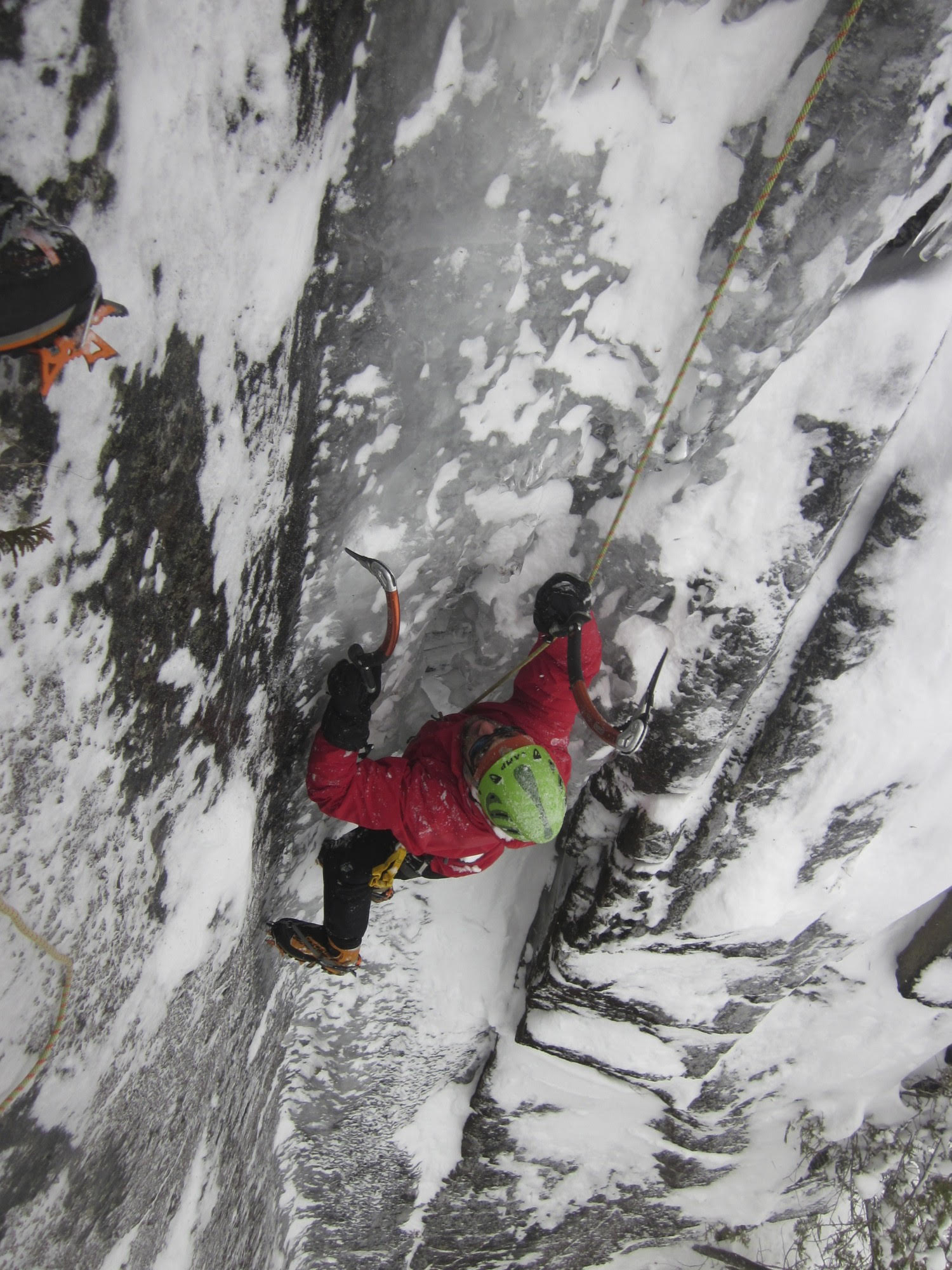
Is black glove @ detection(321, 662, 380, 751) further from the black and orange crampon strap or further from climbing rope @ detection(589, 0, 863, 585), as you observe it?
the black and orange crampon strap

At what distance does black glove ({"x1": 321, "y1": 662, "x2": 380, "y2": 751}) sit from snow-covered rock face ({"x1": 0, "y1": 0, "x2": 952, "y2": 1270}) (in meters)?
0.15

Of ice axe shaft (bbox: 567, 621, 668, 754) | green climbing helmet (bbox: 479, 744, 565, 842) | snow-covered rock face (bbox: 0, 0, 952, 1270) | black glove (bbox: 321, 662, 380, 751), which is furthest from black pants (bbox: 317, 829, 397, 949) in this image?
ice axe shaft (bbox: 567, 621, 668, 754)

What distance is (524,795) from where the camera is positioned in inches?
85.7

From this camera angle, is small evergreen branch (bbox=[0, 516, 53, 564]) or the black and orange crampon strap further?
small evergreen branch (bbox=[0, 516, 53, 564])

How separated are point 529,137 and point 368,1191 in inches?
221

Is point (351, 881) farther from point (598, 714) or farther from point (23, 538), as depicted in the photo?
point (23, 538)

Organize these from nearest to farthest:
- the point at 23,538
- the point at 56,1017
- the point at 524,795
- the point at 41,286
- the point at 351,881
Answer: the point at 41,286 → the point at 23,538 → the point at 56,1017 → the point at 524,795 → the point at 351,881

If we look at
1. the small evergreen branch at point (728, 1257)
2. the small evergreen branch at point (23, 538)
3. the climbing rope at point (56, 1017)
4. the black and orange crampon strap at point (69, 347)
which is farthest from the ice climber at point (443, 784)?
the small evergreen branch at point (728, 1257)

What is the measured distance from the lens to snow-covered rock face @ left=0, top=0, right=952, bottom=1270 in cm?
134

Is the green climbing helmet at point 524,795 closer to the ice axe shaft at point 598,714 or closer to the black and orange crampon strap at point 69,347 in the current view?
the ice axe shaft at point 598,714

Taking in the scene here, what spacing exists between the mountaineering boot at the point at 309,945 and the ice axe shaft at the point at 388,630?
1.17 m


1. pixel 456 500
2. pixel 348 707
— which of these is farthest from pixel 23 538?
pixel 456 500

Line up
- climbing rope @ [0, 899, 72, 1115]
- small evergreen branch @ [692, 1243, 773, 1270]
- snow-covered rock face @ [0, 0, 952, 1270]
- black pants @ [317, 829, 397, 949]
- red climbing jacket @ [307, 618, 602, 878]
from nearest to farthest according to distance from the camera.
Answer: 1. snow-covered rock face @ [0, 0, 952, 1270]
2. climbing rope @ [0, 899, 72, 1115]
3. red climbing jacket @ [307, 618, 602, 878]
4. black pants @ [317, 829, 397, 949]
5. small evergreen branch @ [692, 1243, 773, 1270]

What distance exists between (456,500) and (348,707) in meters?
0.72
